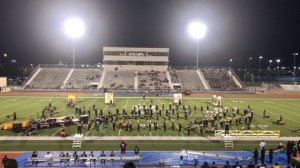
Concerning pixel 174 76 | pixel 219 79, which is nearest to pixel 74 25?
pixel 174 76

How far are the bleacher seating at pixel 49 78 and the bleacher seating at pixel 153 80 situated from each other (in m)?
16.3

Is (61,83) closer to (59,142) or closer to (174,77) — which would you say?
(174,77)

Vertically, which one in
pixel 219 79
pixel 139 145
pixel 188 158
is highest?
pixel 219 79

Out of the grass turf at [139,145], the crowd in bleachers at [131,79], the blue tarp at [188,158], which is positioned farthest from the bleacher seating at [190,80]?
the blue tarp at [188,158]

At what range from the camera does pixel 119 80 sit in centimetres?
6838

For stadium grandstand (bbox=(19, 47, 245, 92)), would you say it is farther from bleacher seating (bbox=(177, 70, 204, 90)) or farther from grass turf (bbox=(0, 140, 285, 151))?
grass turf (bbox=(0, 140, 285, 151))

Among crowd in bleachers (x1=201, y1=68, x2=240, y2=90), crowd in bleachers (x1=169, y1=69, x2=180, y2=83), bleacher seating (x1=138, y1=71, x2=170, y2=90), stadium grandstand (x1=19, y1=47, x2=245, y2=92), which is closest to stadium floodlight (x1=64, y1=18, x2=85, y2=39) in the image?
stadium grandstand (x1=19, y1=47, x2=245, y2=92)

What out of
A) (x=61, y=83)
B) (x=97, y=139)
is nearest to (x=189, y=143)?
(x=97, y=139)

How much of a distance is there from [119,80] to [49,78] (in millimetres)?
14570

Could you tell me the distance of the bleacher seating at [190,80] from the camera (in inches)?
2611

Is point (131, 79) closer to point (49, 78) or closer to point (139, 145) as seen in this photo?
point (49, 78)

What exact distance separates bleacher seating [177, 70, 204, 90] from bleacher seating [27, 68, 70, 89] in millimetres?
24964

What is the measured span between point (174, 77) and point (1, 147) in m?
53.6

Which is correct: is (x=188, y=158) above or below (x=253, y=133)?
→ below
